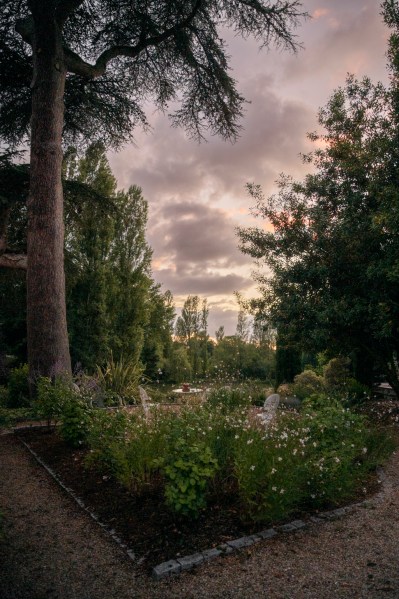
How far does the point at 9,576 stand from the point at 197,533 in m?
1.45

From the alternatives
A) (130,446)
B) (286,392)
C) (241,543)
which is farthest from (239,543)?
(286,392)

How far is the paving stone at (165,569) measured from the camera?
2840mm

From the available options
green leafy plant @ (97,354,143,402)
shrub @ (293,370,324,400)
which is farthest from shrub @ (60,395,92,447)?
shrub @ (293,370,324,400)

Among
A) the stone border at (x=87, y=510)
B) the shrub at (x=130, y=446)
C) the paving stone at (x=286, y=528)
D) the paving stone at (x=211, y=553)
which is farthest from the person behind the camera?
the shrub at (x=130, y=446)

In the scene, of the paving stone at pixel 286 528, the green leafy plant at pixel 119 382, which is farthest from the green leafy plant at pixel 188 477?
the green leafy plant at pixel 119 382

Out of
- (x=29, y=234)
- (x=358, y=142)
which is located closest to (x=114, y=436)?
(x=29, y=234)

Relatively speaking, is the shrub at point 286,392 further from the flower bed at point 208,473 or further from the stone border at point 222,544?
the stone border at point 222,544

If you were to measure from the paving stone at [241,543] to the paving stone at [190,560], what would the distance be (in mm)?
303

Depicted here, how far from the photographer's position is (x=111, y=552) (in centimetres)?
323

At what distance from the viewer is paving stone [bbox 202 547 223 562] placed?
3053 millimetres

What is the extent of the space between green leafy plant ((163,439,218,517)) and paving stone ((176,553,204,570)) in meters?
0.33

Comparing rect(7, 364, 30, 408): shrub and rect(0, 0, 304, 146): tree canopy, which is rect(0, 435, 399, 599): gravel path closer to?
rect(7, 364, 30, 408): shrub

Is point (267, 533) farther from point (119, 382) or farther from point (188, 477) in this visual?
point (119, 382)

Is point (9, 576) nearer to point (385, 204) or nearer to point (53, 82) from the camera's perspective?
point (385, 204)
